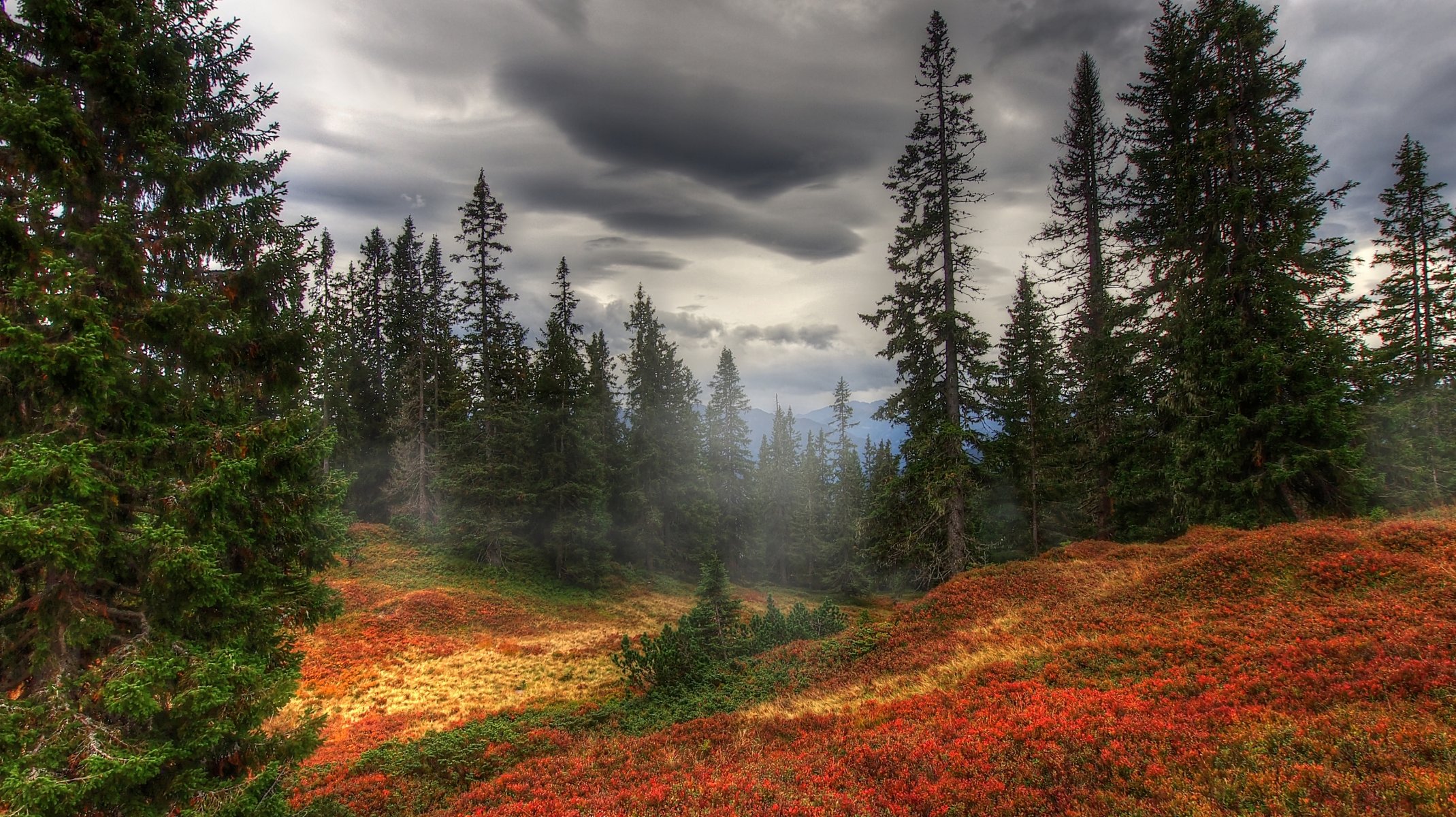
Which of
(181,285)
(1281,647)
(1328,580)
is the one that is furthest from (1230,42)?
(181,285)

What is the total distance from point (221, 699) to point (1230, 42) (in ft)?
94.1

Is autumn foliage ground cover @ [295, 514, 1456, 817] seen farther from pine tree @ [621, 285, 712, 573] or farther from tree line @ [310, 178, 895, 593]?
pine tree @ [621, 285, 712, 573]

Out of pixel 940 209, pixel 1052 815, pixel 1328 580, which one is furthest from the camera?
pixel 940 209

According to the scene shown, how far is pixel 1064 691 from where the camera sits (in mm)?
8133

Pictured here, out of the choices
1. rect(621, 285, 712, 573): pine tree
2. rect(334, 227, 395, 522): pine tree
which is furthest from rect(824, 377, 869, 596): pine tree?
rect(334, 227, 395, 522): pine tree

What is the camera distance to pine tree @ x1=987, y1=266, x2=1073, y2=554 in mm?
22906

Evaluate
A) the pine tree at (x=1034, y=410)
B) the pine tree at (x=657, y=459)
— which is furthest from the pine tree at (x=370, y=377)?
the pine tree at (x=1034, y=410)

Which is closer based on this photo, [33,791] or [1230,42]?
[33,791]

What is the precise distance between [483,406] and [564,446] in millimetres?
5033

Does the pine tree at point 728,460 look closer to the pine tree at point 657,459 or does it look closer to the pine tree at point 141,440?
the pine tree at point 657,459

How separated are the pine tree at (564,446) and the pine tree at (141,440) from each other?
21.5 metres

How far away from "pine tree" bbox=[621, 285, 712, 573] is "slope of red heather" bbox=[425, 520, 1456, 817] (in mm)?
25577

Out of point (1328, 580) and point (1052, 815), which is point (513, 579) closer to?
point (1052, 815)

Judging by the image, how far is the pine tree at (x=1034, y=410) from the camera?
22906mm
